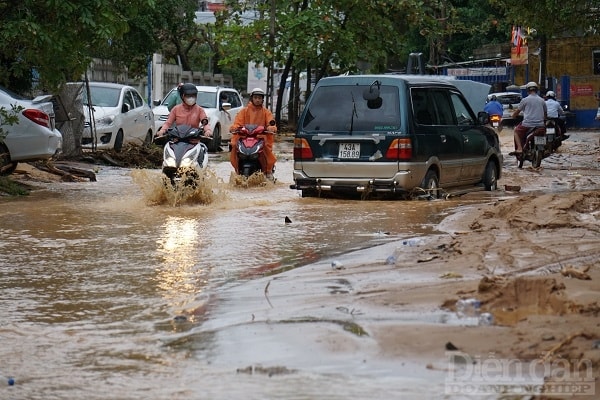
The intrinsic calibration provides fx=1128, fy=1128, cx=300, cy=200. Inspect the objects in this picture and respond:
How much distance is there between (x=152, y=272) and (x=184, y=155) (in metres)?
5.44

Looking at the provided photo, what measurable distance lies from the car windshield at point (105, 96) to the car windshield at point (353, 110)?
33.8 feet

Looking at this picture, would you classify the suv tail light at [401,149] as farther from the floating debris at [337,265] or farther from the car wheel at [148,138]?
the car wheel at [148,138]

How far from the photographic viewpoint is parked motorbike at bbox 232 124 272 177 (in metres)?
17.3

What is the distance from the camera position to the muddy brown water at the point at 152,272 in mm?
5594

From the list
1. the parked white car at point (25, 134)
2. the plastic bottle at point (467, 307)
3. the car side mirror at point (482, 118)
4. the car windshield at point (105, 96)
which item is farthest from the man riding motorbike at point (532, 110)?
the plastic bottle at point (467, 307)

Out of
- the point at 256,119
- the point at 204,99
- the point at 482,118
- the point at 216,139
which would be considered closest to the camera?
the point at 482,118

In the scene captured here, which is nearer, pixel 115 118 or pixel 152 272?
pixel 152 272

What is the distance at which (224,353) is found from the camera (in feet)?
20.1

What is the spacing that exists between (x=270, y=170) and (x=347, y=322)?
11201 millimetres

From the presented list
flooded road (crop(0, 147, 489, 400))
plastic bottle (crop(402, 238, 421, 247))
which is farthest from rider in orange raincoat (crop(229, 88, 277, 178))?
plastic bottle (crop(402, 238, 421, 247))

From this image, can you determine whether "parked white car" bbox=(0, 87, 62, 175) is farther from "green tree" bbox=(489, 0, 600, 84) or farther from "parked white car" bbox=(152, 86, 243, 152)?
"parked white car" bbox=(152, 86, 243, 152)

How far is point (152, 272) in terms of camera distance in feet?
29.8

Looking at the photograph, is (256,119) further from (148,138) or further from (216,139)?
(216,139)

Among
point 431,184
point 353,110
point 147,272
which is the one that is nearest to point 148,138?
point 353,110
